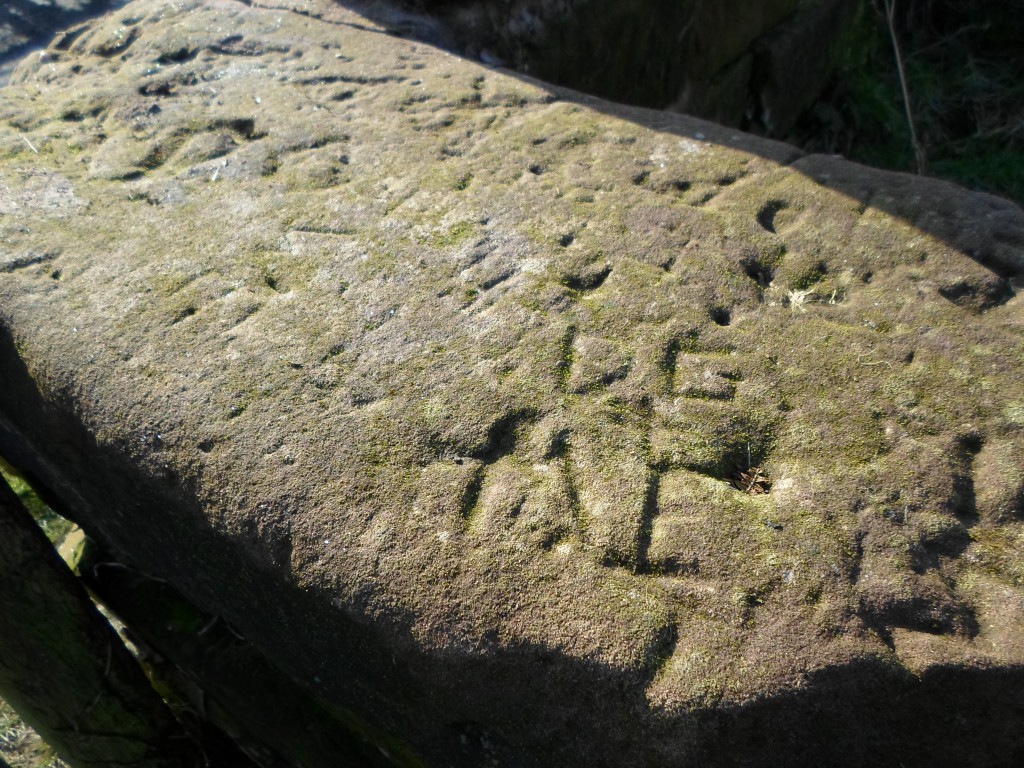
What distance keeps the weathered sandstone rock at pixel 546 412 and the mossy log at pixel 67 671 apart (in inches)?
6.0

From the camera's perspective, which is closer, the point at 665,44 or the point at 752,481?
the point at 752,481

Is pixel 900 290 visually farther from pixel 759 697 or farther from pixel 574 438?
pixel 759 697

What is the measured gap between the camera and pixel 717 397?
143cm

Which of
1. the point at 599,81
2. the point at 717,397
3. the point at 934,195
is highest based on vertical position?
the point at 934,195

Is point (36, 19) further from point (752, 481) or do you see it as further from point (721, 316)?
point (752, 481)

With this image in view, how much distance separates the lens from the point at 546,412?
1.42m

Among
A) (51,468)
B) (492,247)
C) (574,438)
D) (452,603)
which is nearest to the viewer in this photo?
(452,603)

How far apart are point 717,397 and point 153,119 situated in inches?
62.4

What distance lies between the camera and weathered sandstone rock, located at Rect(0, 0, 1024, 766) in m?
1.14

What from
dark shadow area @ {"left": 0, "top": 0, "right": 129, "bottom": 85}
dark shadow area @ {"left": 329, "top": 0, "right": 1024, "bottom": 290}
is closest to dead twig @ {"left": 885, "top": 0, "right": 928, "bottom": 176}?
dark shadow area @ {"left": 329, "top": 0, "right": 1024, "bottom": 290}

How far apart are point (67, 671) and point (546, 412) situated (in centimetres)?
115

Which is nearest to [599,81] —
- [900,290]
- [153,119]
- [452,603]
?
[153,119]

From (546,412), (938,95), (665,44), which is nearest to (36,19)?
(665,44)

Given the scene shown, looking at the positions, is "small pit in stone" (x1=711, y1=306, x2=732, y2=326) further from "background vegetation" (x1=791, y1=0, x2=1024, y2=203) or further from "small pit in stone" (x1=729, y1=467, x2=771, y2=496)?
"background vegetation" (x1=791, y1=0, x2=1024, y2=203)
